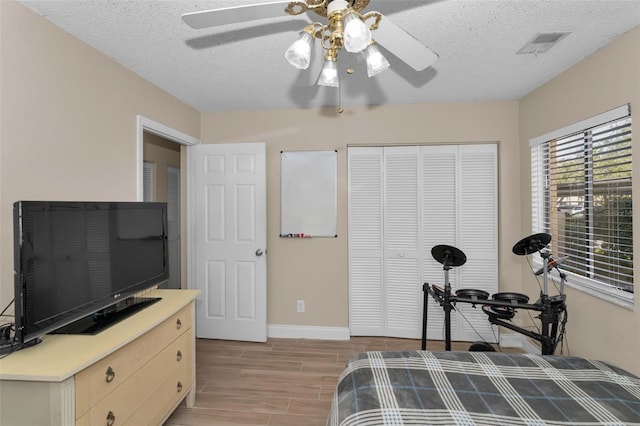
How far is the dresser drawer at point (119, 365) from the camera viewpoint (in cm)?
132

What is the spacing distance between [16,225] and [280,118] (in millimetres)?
2545

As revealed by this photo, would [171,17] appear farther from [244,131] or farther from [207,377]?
[207,377]

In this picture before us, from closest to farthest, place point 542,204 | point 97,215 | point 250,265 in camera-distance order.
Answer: point 97,215 < point 542,204 < point 250,265

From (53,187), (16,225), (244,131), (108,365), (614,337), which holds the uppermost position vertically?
(244,131)

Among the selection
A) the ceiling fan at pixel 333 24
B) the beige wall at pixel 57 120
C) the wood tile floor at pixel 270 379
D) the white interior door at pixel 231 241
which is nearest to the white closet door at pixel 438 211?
the wood tile floor at pixel 270 379

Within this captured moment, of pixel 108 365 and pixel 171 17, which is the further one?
pixel 171 17

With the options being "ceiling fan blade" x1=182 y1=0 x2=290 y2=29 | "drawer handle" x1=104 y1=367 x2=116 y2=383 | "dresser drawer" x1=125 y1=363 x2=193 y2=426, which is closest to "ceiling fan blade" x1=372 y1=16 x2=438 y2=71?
"ceiling fan blade" x1=182 y1=0 x2=290 y2=29

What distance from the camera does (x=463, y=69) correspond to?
247cm

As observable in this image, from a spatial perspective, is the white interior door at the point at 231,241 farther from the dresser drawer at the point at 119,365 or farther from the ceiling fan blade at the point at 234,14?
the ceiling fan blade at the point at 234,14

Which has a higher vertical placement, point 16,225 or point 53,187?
point 53,187

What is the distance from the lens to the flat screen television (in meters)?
1.33

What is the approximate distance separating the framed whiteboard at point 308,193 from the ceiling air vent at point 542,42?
1833mm

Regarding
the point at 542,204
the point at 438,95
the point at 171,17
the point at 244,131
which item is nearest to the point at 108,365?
the point at 171,17

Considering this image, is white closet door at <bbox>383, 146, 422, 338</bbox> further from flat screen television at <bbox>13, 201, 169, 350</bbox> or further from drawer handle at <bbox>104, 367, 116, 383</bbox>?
drawer handle at <bbox>104, 367, 116, 383</bbox>
